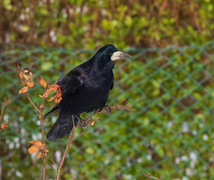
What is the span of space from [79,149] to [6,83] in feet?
3.06

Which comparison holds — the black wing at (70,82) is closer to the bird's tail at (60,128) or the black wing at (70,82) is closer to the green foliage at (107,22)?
the bird's tail at (60,128)

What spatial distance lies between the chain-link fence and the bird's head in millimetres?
2234

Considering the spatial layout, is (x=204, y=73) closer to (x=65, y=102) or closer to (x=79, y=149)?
(x=79, y=149)

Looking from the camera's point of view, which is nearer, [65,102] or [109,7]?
[65,102]

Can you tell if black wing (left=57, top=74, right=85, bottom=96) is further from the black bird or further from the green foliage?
the green foliage

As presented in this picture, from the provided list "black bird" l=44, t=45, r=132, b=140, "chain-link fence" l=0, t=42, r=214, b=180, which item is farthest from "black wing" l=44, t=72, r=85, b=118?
"chain-link fence" l=0, t=42, r=214, b=180

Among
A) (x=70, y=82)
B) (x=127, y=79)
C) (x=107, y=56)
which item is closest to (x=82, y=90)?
(x=70, y=82)

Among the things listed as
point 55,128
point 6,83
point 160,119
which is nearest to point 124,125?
point 160,119

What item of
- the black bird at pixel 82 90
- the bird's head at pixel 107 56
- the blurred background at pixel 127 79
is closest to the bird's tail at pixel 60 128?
the black bird at pixel 82 90

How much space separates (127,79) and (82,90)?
7.33 ft

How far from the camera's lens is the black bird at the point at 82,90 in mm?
1243

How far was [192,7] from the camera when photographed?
3629 millimetres

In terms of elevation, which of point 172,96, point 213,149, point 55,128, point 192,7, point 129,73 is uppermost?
point 55,128

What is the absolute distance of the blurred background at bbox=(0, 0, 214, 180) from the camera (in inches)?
139
